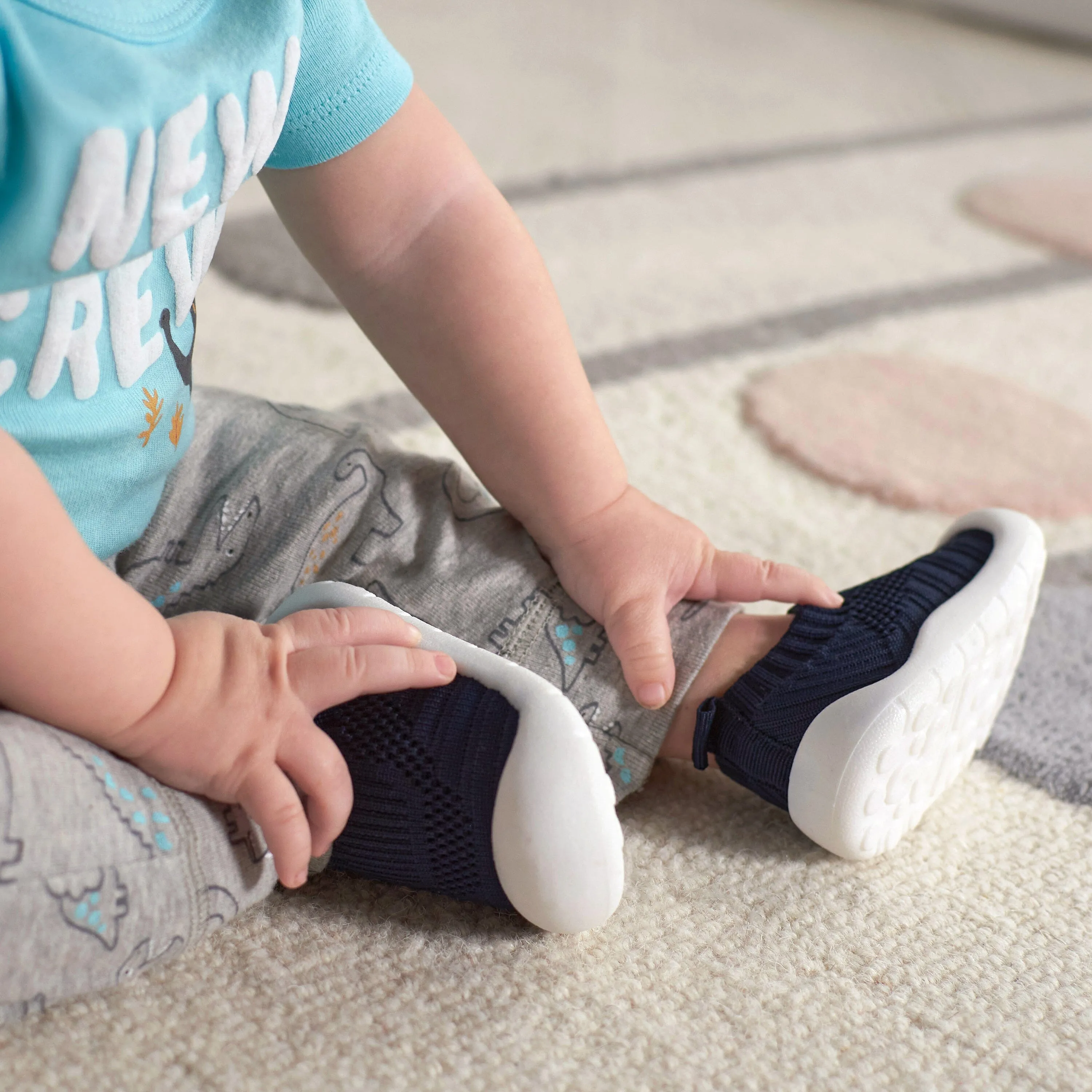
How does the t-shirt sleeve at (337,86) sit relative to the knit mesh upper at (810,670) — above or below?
above

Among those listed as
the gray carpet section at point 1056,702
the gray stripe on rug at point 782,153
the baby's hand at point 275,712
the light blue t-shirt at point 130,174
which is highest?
the light blue t-shirt at point 130,174

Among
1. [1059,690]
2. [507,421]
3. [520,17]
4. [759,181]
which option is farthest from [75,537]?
[520,17]

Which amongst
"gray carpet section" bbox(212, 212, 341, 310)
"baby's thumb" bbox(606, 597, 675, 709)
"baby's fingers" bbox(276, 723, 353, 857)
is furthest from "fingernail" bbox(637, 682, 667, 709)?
"gray carpet section" bbox(212, 212, 341, 310)

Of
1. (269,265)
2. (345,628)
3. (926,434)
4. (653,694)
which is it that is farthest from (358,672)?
(269,265)

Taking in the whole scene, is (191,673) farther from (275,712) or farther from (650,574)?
(650,574)

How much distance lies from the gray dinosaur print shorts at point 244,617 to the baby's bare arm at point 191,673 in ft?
0.05

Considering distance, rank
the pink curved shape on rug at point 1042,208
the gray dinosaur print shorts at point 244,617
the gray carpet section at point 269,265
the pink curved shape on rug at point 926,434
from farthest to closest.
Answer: the pink curved shape on rug at point 1042,208 → the gray carpet section at point 269,265 → the pink curved shape on rug at point 926,434 → the gray dinosaur print shorts at point 244,617

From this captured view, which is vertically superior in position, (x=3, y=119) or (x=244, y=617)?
(x=3, y=119)

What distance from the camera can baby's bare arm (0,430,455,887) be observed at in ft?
1.19

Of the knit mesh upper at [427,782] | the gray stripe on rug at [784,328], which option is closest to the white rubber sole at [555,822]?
the knit mesh upper at [427,782]

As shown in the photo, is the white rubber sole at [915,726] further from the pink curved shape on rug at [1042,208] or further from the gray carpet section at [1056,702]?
the pink curved shape on rug at [1042,208]

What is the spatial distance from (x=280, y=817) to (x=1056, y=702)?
36 cm

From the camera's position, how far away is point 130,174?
397 mm

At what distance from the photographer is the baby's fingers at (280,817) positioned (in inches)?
15.3
